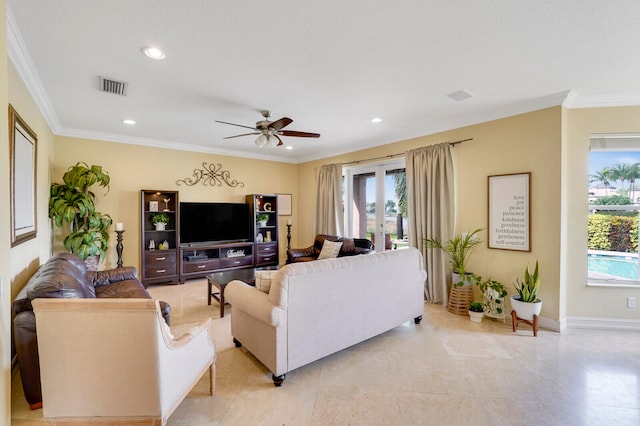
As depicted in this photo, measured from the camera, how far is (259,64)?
8.54 feet

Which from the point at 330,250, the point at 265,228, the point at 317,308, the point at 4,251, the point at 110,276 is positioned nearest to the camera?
the point at 4,251

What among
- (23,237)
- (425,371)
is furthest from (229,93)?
(425,371)

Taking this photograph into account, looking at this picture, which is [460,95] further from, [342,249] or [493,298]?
[342,249]

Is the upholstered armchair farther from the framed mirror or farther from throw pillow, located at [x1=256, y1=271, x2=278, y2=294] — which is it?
the framed mirror

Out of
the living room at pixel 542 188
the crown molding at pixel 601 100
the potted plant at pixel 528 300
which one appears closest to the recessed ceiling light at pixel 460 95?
the living room at pixel 542 188

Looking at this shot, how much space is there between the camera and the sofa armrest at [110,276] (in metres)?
3.47

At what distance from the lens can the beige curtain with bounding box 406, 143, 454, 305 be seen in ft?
13.9

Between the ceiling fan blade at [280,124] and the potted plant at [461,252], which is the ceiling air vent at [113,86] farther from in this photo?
the potted plant at [461,252]

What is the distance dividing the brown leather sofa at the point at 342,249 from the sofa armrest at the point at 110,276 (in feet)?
8.68

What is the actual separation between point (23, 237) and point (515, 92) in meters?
5.17

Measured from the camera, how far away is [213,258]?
5.79 m

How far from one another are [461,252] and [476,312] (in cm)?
78

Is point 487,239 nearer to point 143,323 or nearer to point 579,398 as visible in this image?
point 579,398

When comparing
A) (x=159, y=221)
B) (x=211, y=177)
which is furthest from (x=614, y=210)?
(x=159, y=221)
